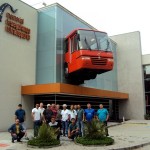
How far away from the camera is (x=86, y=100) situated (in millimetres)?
24234

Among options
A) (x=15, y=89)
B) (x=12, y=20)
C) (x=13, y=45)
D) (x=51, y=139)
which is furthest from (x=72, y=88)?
(x=51, y=139)

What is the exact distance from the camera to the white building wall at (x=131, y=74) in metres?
31.4

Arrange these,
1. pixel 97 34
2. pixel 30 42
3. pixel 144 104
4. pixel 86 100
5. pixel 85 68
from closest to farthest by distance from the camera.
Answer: pixel 85 68 < pixel 97 34 < pixel 30 42 < pixel 86 100 < pixel 144 104

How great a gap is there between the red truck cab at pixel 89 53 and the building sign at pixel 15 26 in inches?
142

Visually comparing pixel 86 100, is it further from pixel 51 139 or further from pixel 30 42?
pixel 51 139

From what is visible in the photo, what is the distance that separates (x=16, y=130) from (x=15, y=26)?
9643mm

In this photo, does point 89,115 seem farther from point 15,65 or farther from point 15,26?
point 15,26

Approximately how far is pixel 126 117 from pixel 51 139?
886 inches

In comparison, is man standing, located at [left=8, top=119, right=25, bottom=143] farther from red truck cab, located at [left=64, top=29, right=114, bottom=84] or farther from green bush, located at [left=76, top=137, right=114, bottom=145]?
red truck cab, located at [left=64, top=29, right=114, bottom=84]

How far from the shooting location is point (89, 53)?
56.5 ft

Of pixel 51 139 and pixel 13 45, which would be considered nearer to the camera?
pixel 51 139

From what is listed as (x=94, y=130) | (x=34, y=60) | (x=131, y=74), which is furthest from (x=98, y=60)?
(x=131, y=74)

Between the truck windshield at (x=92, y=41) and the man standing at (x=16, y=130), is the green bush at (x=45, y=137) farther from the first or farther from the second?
the truck windshield at (x=92, y=41)

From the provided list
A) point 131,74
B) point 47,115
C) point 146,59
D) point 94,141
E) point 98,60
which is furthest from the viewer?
point 131,74
